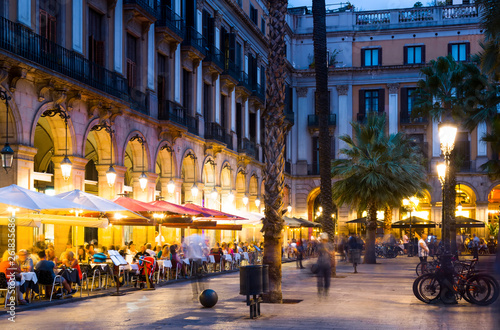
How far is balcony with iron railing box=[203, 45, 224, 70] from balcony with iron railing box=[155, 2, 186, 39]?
11.6 feet

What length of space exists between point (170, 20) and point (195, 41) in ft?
10.4

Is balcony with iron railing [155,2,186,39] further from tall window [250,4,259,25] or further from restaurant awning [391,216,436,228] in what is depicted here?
restaurant awning [391,216,436,228]

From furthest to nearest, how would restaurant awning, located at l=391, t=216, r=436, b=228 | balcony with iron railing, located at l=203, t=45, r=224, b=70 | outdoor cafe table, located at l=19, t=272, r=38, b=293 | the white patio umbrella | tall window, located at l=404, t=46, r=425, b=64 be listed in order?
tall window, located at l=404, t=46, r=425, b=64 → restaurant awning, located at l=391, t=216, r=436, b=228 → balcony with iron railing, located at l=203, t=45, r=224, b=70 → outdoor cafe table, located at l=19, t=272, r=38, b=293 → the white patio umbrella

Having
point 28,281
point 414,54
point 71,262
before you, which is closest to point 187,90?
point 71,262

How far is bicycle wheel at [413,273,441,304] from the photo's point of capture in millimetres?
16281

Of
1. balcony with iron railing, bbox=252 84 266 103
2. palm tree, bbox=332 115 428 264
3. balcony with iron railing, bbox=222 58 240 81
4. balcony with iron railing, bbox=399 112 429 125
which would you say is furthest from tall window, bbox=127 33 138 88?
balcony with iron railing, bbox=399 112 429 125

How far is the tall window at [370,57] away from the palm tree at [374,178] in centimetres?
2010

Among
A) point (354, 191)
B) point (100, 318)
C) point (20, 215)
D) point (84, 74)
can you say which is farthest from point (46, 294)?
point (354, 191)

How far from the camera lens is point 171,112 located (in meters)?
31.8

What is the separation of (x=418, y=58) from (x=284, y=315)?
156 feet

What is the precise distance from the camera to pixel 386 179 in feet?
124

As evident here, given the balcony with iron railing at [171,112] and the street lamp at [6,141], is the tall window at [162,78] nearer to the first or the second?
the balcony with iron railing at [171,112]

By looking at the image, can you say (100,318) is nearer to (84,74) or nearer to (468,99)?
(84,74)

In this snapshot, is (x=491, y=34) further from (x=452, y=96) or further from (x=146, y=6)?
(x=452, y=96)
